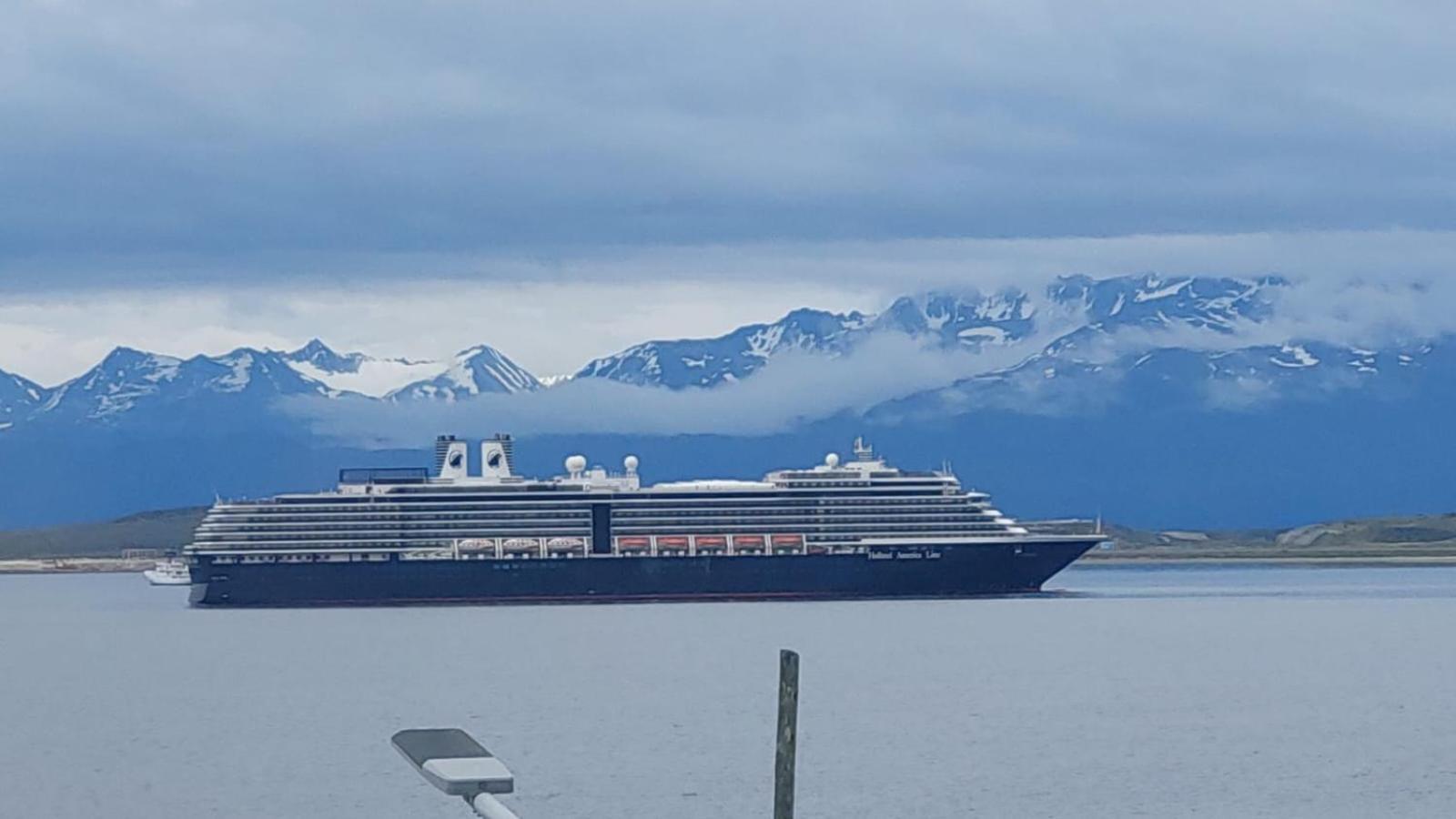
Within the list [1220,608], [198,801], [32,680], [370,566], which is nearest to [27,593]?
[370,566]

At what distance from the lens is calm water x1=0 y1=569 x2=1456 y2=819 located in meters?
44.1

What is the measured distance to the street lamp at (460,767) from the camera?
67.8 feet

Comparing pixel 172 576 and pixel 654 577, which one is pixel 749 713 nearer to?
pixel 654 577

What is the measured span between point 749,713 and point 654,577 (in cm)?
4763

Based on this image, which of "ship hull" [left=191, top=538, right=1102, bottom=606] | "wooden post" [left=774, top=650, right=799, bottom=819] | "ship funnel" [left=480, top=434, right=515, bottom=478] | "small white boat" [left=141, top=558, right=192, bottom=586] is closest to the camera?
"wooden post" [left=774, top=650, right=799, bottom=819]

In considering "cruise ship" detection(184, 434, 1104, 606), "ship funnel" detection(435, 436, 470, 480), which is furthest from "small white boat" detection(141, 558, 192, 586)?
"cruise ship" detection(184, 434, 1104, 606)

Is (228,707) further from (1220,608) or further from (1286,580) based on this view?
(1286,580)

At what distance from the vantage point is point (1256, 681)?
65.2m

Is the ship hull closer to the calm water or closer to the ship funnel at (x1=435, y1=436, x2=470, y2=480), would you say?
the calm water

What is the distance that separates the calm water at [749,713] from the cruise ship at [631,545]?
115 inches

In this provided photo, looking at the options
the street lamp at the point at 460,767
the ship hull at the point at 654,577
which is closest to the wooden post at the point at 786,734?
the street lamp at the point at 460,767

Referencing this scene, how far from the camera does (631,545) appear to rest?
349 ft

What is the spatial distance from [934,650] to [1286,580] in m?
87.8

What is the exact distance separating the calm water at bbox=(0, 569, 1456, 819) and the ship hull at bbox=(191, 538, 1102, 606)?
2619 mm
